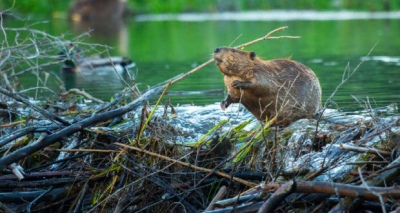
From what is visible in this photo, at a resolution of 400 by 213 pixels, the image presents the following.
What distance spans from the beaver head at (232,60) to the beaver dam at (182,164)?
410 millimetres

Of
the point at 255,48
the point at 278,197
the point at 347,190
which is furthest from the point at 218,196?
the point at 255,48

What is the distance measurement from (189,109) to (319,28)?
14.6 metres

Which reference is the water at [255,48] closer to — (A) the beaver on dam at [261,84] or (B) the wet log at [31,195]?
(A) the beaver on dam at [261,84]

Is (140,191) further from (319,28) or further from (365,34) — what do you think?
(319,28)

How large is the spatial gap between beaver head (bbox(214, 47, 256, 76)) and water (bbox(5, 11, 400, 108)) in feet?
1.16

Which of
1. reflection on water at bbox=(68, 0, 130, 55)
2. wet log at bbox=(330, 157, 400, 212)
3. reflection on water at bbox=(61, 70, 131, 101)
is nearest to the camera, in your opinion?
wet log at bbox=(330, 157, 400, 212)

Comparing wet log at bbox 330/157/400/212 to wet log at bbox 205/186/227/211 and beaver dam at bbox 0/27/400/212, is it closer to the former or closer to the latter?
beaver dam at bbox 0/27/400/212

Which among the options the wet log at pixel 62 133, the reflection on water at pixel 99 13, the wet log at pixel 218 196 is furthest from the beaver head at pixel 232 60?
the reflection on water at pixel 99 13

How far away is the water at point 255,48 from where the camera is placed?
29.7 ft

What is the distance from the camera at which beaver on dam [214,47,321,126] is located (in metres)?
5.58

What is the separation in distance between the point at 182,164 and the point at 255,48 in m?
10.8

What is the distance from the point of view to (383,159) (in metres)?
4.33

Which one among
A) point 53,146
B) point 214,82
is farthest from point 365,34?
point 53,146

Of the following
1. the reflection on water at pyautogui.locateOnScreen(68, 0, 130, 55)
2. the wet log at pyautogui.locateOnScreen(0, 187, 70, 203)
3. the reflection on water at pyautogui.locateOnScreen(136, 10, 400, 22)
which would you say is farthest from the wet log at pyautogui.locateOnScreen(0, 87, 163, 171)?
the reflection on water at pyautogui.locateOnScreen(68, 0, 130, 55)
